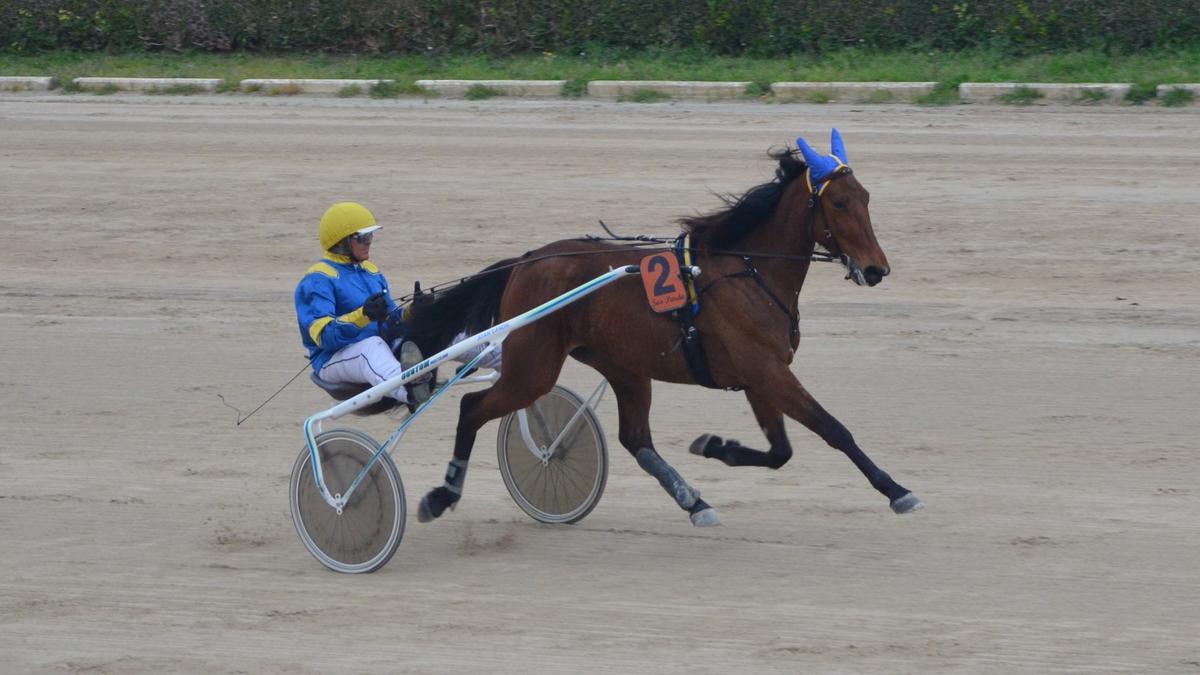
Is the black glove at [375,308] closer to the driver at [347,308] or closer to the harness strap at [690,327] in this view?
the driver at [347,308]

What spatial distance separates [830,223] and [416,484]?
215 centimetres

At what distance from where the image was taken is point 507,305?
222 inches

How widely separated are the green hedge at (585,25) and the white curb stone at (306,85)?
6.85 ft

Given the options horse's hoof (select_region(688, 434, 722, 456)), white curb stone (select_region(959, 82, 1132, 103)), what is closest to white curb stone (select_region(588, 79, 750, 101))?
white curb stone (select_region(959, 82, 1132, 103))

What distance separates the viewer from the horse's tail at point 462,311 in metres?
5.78

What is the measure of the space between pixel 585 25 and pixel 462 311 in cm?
1163

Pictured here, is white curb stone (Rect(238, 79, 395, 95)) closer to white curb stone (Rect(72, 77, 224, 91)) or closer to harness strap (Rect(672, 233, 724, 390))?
white curb stone (Rect(72, 77, 224, 91))

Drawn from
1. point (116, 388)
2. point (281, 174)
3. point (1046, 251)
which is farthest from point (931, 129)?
point (116, 388)

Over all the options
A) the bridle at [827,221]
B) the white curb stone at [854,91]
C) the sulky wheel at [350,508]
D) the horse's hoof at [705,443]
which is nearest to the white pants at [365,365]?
the sulky wheel at [350,508]

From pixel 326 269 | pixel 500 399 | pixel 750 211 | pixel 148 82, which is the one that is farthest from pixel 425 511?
pixel 148 82

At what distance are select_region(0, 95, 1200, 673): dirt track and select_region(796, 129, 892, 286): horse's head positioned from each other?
1007 millimetres

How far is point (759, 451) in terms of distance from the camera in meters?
5.49

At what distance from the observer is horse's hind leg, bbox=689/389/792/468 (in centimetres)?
543

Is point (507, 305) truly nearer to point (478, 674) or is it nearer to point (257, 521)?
point (257, 521)
